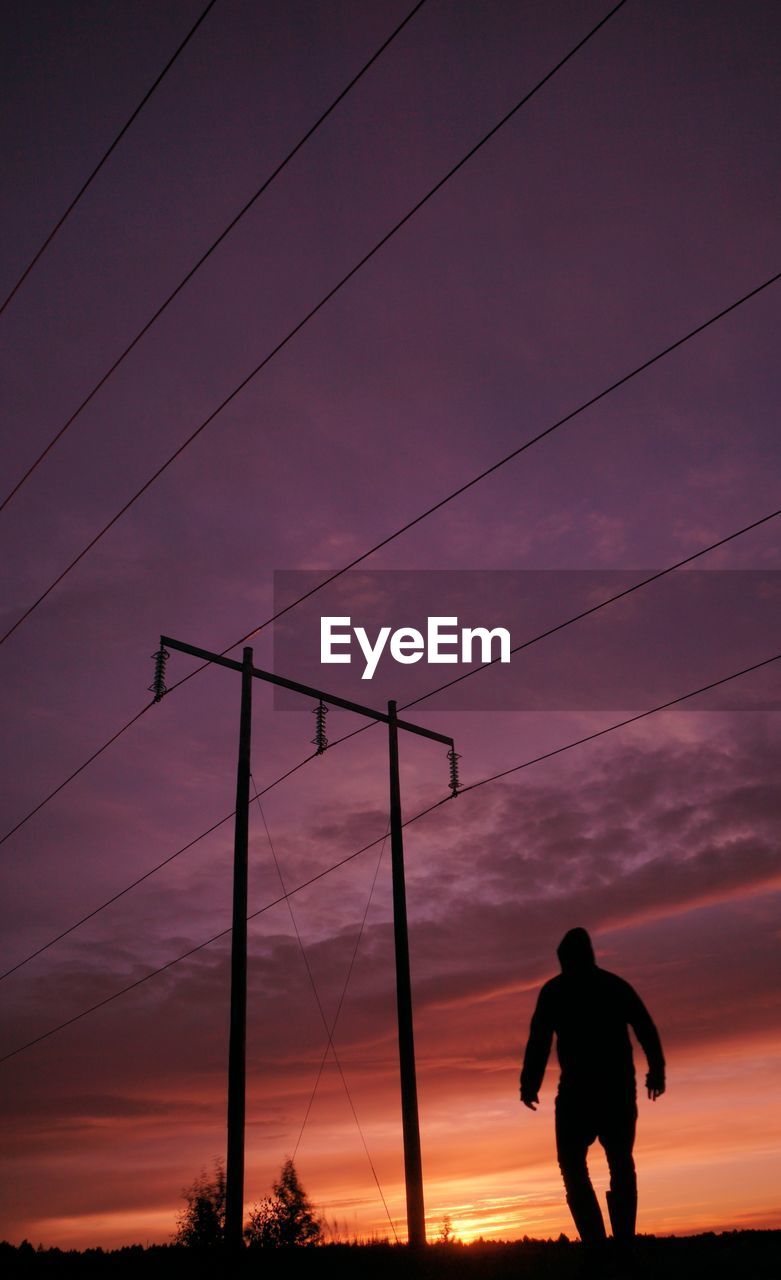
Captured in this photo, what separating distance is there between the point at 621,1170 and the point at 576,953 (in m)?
1.45

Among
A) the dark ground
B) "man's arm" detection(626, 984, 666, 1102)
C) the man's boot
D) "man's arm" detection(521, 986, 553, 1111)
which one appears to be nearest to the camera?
the man's boot

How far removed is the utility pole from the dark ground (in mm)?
1338

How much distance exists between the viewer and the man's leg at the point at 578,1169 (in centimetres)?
718

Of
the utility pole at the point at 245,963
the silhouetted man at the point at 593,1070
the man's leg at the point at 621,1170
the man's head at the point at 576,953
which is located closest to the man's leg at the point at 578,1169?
the silhouetted man at the point at 593,1070

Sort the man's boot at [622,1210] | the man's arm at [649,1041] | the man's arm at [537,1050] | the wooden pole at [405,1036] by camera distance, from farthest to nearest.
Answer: the wooden pole at [405,1036], the man's arm at [537,1050], the man's arm at [649,1041], the man's boot at [622,1210]

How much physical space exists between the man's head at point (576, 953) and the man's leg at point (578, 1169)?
90cm

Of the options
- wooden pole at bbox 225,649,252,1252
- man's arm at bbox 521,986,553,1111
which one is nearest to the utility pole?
wooden pole at bbox 225,649,252,1252

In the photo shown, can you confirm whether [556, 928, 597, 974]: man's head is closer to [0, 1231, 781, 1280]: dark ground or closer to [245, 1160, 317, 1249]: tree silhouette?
[0, 1231, 781, 1280]: dark ground

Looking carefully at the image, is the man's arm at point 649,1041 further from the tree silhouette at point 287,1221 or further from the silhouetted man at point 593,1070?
the tree silhouette at point 287,1221

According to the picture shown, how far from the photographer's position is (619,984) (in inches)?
295

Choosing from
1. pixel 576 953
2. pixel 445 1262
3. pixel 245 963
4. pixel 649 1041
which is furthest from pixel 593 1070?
pixel 245 963

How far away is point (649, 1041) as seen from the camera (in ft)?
24.6

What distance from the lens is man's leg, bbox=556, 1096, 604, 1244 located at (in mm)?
7180

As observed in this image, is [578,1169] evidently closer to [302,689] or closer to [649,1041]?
[649,1041]
